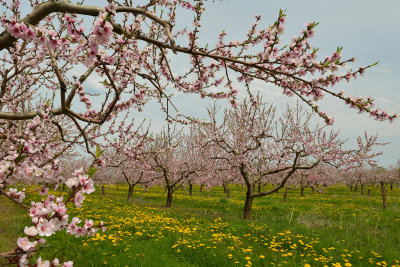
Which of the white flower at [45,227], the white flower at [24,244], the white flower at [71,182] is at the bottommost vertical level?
the white flower at [24,244]

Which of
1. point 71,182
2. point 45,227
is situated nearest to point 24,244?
point 45,227

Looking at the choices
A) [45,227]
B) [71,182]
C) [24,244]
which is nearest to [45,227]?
[45,227]

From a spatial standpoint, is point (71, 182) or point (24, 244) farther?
point (71, 182)

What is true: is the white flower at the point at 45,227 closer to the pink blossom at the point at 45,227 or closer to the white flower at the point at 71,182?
the pink blossom at the point at 45,227

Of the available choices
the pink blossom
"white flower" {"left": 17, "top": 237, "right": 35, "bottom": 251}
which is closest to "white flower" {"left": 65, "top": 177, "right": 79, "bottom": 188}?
the pink blossom

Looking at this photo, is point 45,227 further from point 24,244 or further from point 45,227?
point 24,244

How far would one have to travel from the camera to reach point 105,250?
597 centimetres

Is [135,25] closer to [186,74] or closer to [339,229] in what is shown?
[186,74]

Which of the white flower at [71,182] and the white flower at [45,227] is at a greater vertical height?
the white flower at [71,182]

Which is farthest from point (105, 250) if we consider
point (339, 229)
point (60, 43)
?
point (339, 229)

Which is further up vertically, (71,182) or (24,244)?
(71,182)

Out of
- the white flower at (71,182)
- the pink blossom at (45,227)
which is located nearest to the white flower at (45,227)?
the pink blossom at (45,227)

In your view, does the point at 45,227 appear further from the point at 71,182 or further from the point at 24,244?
the point at 71,182

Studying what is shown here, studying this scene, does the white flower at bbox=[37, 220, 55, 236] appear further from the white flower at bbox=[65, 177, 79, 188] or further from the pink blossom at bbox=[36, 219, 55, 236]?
the white flower at bbox=[65, 177, 79, 188]
